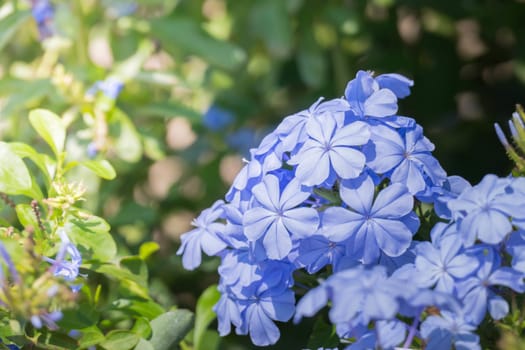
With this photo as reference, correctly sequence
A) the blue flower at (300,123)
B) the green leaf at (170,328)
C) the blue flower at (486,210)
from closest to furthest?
the blue flower at (486,210)
the blue flower at (300,123)
the green leaf at (170,328)

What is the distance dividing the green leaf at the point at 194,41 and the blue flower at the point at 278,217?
82 centimetres

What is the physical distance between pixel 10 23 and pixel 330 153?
2.61 feet

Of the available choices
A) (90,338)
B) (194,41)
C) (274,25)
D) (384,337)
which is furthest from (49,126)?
(274,25)

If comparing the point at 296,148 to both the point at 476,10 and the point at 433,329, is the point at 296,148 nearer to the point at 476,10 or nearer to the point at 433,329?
the point at 433,329

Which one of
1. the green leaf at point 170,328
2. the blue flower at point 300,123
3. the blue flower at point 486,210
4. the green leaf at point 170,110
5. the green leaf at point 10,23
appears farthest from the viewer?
the green leaf at point 170,110

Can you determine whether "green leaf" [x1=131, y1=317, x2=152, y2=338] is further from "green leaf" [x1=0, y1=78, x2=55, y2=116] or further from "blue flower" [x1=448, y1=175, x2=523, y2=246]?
"green leaf" [x1=0, y1=78, x2=55, y2=116]

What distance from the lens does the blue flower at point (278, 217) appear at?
819mm

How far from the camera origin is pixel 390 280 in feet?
2.41

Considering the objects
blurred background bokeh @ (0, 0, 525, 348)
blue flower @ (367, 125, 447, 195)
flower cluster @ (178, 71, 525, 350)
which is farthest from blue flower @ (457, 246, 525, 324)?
blurred background bokeh @ (0, 0, 525, 348)

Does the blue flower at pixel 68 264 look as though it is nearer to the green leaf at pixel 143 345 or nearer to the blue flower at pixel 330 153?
the green leaf at pixel 143 345

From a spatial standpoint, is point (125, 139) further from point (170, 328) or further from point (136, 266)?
point (170, 328)

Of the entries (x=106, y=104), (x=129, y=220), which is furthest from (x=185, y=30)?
(x=129, y=220)

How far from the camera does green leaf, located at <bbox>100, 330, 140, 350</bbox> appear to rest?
939mm

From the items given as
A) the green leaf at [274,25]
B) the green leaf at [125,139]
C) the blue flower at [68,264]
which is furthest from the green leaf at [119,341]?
the green leaf at [274,25]
